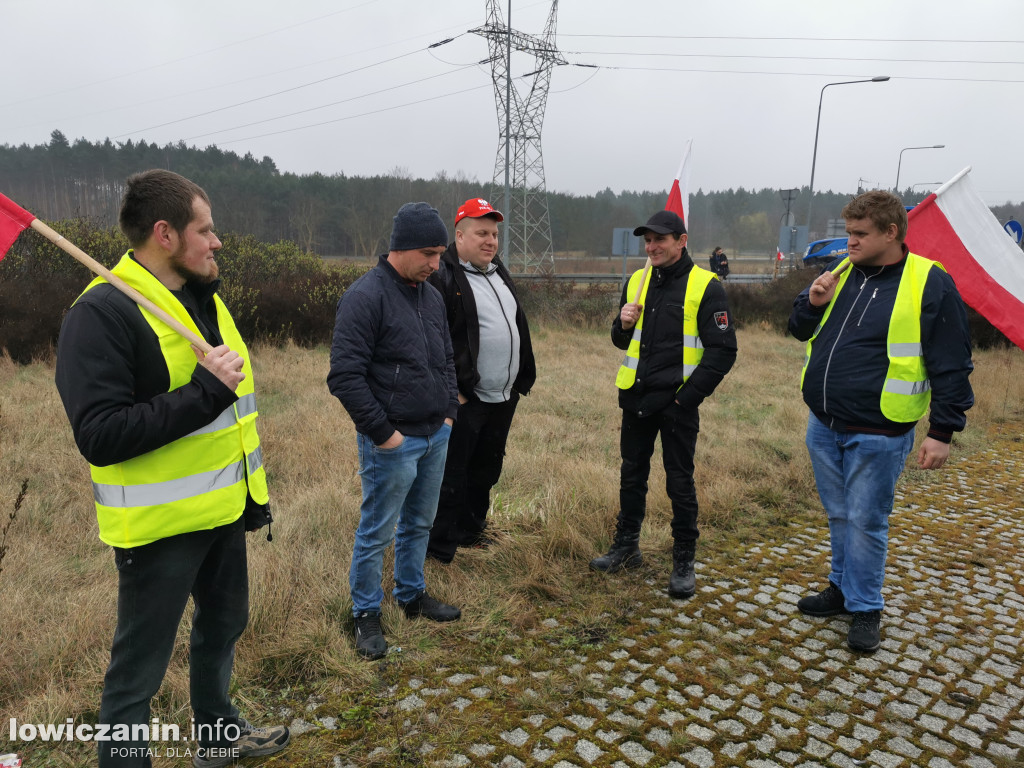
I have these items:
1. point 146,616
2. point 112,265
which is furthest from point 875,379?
point 112,265

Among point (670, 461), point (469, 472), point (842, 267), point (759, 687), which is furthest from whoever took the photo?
point (469, 472)

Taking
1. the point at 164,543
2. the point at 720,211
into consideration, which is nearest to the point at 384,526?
the point at 164,543

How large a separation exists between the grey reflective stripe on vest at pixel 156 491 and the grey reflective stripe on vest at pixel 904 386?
2966 mm

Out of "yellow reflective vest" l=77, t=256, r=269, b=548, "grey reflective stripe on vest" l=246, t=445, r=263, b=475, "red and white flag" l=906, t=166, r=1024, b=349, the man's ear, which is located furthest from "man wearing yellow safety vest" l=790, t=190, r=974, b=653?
the man's ear

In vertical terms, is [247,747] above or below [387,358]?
below

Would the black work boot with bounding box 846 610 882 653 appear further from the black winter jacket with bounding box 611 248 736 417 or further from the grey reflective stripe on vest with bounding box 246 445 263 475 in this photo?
the grey reflective stripe on vest with bounding box 246 445 263 475

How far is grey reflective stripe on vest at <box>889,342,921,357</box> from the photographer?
3.17 m

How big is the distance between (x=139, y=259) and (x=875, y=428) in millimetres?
3217

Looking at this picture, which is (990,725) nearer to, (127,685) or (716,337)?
(716,337)

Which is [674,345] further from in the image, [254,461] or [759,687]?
[254,461]

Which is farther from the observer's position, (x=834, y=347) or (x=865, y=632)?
(x=834, y=347)

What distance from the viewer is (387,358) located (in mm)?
2986

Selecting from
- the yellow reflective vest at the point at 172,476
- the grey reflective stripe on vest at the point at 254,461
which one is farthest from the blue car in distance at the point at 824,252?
the yellow reflective vest at the point at 172,476

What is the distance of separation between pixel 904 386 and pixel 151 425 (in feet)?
10.4
